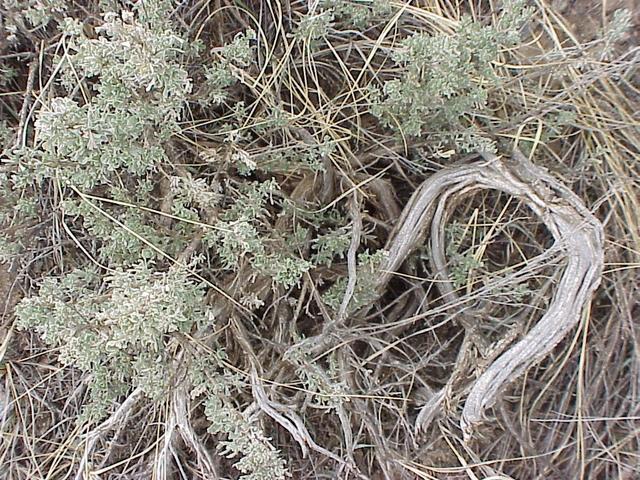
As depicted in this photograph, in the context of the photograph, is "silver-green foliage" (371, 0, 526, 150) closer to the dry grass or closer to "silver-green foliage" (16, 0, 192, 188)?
the dry grass

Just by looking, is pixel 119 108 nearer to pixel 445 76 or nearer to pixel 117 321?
pixel 117 321

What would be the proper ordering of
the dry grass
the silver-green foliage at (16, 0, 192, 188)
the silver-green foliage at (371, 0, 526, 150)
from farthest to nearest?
the dry grass
the silver-green foliage at (371, 0, 526, 150)
the silver-green foliage at (16, 0, 192, 188)

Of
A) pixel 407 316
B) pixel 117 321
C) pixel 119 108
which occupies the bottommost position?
pixel 407 316

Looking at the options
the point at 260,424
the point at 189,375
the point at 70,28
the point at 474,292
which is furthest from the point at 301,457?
the point at 70,28

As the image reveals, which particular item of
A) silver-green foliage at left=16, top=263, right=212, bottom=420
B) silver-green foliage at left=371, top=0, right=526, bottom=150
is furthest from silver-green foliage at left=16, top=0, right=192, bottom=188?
silver-green foliage at left=371, top=0, right=526, bottom=150

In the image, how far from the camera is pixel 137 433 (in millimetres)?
1261

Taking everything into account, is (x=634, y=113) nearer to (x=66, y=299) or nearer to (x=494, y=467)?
(x=494, y=467)

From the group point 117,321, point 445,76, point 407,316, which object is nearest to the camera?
point 117,321

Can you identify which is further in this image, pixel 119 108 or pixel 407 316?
pixel 407 316

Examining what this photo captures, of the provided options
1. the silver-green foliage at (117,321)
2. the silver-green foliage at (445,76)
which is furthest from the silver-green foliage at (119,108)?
the silver-green foliage at (445,76)

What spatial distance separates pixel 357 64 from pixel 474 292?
1.68 ft

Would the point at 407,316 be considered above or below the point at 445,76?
below

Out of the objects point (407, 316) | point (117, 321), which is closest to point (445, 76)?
point (407, 316)

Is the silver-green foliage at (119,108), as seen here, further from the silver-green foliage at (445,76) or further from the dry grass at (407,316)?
the silver-green foliage at (445,76)
